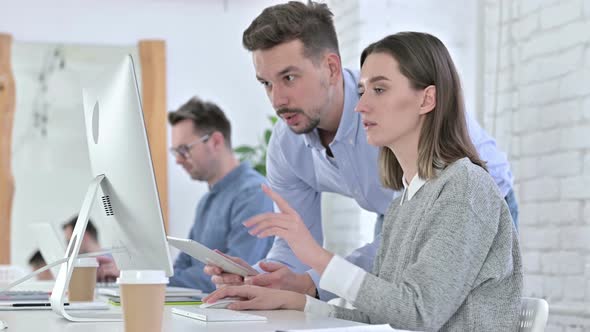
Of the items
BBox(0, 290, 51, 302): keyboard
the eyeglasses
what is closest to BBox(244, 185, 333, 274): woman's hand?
BBox(0, 290, 51, 302): keyboard

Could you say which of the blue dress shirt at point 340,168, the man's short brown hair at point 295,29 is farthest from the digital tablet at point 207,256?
the man's short brown hair at point 295,29

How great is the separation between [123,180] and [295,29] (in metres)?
1.19

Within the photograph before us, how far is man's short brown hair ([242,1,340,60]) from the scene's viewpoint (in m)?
2.73

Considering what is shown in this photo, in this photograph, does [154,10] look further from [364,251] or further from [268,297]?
[268,297]

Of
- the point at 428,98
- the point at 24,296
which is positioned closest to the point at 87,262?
the point at 24,296

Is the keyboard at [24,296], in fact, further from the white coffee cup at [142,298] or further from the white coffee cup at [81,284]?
the white coffee cup at [142,298]

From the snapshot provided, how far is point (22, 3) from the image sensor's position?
5.56 m

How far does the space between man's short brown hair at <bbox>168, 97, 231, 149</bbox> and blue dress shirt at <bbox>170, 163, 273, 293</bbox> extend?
34 centimetres

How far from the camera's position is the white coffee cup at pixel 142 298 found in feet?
4.32

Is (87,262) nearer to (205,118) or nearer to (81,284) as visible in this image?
(81,284)

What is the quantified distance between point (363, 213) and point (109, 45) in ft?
8.00

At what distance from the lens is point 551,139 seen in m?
2.92

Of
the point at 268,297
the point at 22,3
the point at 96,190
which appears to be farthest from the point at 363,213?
the point at 22,3

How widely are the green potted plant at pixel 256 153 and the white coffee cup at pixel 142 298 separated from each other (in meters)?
3.83
